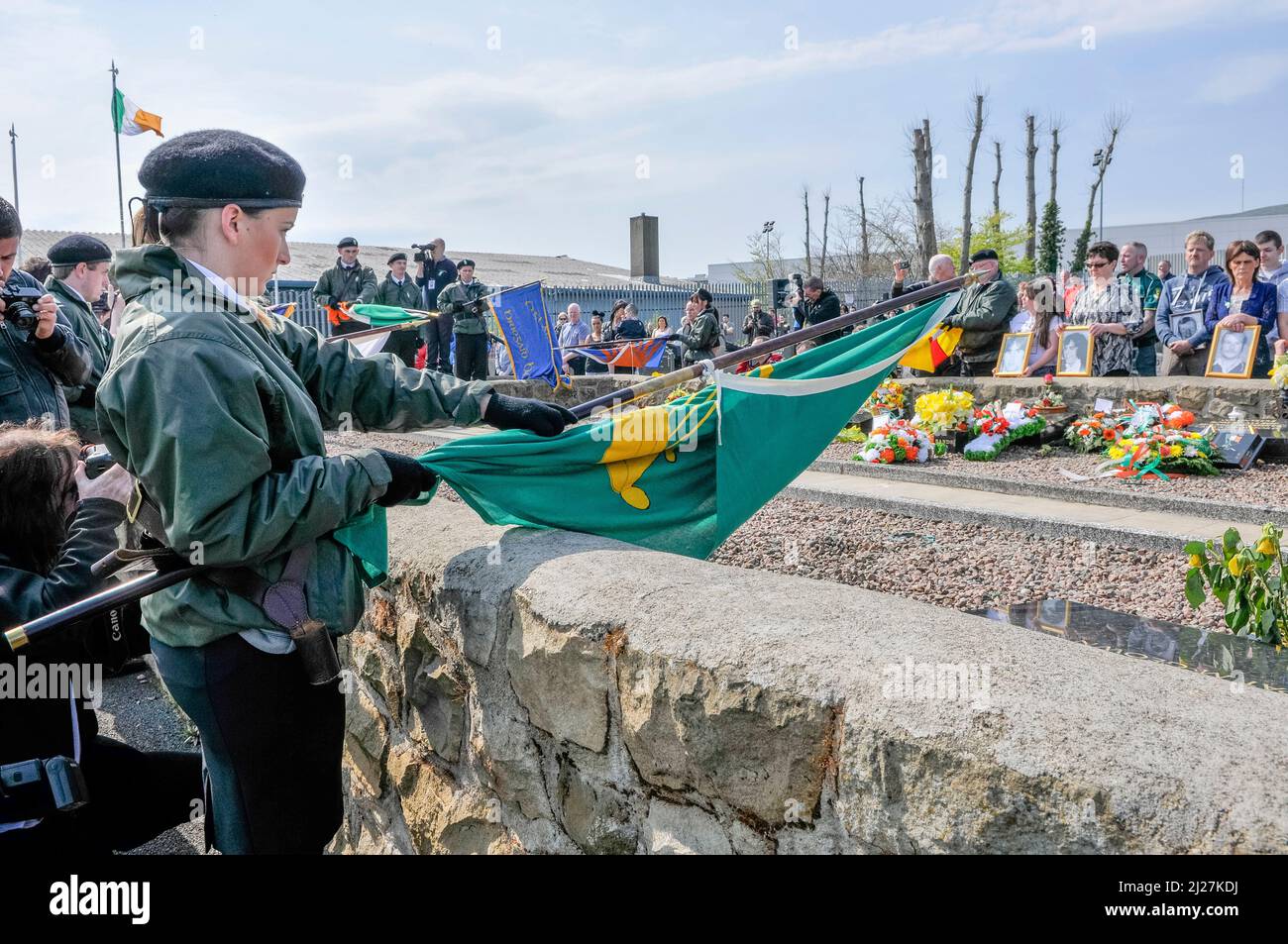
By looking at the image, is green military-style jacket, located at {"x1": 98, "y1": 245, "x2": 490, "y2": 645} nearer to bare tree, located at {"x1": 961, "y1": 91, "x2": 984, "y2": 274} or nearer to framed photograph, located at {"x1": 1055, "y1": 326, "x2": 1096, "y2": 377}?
framed photograph, located at {"x1": 1055, "y1": 326, "x2": 1096, "y2": 377}

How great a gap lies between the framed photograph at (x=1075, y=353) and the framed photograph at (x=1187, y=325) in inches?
26.0

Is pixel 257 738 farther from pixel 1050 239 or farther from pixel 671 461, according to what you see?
pixel 1050 239

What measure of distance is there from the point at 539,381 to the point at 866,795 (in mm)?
10919

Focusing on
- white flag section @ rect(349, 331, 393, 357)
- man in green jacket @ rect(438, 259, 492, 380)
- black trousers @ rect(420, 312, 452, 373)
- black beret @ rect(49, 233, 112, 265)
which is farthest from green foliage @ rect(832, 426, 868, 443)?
black trousers @ rect(420, 312, 452, 373)

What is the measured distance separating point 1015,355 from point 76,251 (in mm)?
7793

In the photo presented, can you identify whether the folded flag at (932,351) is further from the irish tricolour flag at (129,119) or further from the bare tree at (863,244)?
the bare tree at (863,244)

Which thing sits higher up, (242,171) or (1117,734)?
(242,171)

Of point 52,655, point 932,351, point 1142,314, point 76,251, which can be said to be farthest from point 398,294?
point 52,655

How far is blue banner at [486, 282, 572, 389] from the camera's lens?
12297mm

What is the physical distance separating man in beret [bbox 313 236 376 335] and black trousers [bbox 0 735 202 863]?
11.1m

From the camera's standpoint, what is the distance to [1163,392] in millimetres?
7875
